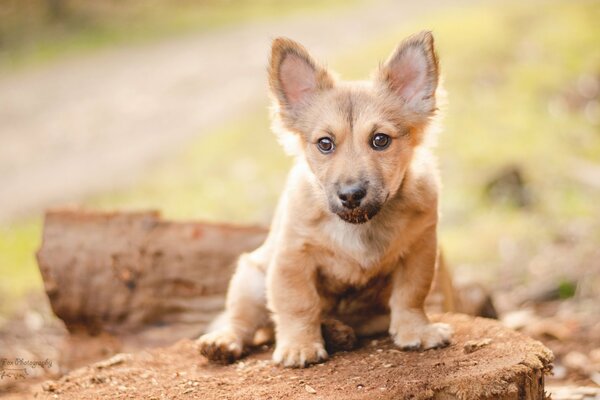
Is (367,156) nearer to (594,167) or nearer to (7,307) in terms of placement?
(7,307)

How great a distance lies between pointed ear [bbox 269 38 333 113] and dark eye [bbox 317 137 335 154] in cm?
40

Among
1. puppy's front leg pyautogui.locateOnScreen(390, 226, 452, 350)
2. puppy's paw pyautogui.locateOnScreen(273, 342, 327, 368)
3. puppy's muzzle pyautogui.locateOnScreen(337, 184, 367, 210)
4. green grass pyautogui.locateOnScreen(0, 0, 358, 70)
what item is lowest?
puppy's paw pyautogui.locateOnScreen(273, 342, 327, 368)

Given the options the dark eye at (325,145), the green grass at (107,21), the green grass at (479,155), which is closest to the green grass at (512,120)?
the green grass at (479,155)

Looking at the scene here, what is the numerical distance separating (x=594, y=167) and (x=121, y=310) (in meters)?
7.07

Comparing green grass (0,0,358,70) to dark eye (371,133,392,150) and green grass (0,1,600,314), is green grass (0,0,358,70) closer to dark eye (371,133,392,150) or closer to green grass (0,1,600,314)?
green grass (0,1,600,314)

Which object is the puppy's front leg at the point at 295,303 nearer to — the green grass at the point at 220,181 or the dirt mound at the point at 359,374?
the dirt mound at the point at 359,374

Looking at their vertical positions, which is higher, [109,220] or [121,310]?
[109,220]

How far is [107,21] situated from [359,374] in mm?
16706

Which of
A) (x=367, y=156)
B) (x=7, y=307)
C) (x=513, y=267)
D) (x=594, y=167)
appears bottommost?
(x=7, y=307)

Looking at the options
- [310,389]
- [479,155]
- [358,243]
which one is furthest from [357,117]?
[479,155]

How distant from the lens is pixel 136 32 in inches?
712

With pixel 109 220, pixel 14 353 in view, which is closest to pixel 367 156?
pixel 109 220

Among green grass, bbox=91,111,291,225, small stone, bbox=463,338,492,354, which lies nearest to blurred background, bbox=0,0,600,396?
green grass, bbox=91,111,291,225

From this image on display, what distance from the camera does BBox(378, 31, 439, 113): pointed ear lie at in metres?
4.59
